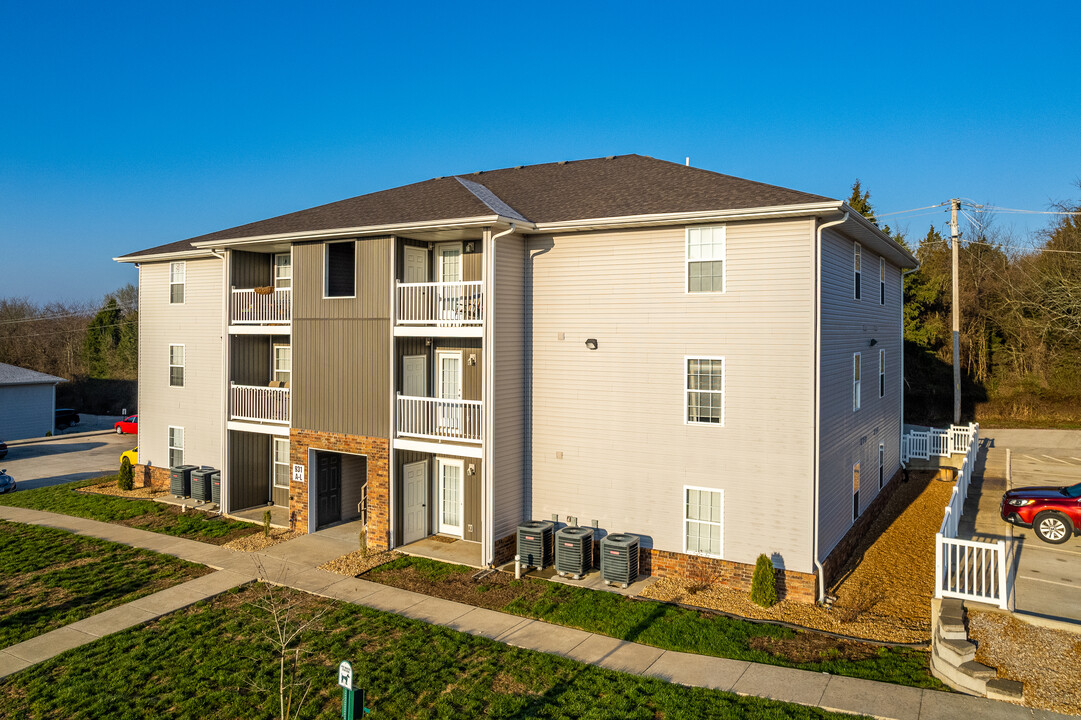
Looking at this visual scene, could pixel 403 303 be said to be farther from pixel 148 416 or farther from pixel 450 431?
pixel 148 416

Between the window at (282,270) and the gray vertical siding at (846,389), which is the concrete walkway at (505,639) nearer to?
the gray vertical siding at (846,389)

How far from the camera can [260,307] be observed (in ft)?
61.6

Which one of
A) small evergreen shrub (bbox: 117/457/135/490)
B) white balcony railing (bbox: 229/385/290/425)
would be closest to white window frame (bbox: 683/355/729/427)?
white balcony railing (bbox: 229/385/290/425)

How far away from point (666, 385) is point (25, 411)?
40276 millimetres

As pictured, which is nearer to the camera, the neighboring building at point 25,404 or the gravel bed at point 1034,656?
the gravel bed at point 1034,656

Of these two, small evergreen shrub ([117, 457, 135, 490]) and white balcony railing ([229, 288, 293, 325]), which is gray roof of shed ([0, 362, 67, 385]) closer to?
small evergreen shrub ([117, 457, 135, 490])

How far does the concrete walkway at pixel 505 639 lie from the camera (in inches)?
339

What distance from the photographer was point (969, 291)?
39219 mm

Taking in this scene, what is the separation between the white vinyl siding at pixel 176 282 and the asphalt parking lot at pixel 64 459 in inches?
363

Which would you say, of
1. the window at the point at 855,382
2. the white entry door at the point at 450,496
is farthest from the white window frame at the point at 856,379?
the white entry door at the point at 450,496

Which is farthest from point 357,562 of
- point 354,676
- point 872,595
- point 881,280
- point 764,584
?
point 881,280

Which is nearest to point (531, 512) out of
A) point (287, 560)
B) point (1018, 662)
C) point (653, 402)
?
point (653, 402)

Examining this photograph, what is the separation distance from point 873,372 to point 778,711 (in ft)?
41.5

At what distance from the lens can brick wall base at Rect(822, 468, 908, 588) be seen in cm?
1344
